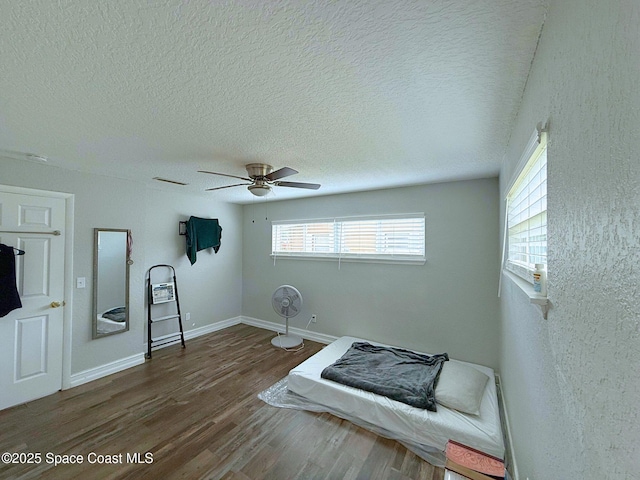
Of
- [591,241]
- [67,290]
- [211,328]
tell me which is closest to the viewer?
[591,241]

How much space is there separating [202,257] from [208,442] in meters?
3.06

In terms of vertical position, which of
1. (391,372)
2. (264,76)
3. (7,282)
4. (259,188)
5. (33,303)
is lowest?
(391,372)

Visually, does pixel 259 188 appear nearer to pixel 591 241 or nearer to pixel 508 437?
pixel 591 241

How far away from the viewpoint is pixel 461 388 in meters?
2.43

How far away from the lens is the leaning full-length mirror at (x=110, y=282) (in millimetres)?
3139

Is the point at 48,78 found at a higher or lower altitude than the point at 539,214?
higher

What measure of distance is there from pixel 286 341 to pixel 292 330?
430mm

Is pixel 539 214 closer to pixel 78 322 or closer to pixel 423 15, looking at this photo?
pixel 423 15

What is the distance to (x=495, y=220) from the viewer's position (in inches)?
122

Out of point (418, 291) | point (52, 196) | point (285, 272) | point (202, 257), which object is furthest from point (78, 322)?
point (418, 291)

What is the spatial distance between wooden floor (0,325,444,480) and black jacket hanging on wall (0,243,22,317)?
988 mm

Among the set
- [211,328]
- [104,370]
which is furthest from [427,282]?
[104,370]

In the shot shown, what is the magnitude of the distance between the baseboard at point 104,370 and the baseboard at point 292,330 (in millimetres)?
1931

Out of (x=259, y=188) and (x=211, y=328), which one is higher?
(x=259, y=188)
